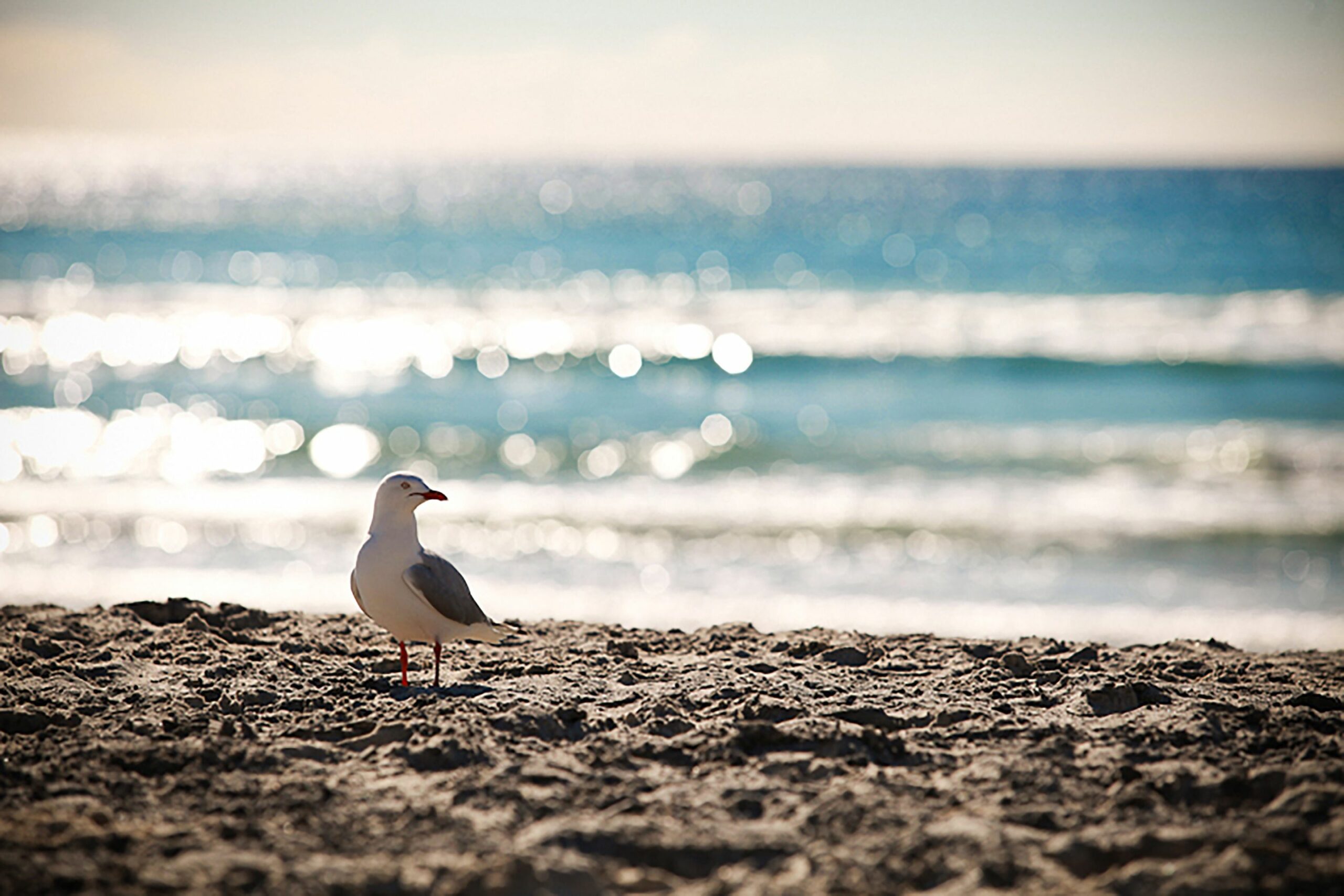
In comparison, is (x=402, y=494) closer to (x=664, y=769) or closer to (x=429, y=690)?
(x=429, y=690)

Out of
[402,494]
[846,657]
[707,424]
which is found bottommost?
[846,657]

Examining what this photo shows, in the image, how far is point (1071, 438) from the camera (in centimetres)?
1434

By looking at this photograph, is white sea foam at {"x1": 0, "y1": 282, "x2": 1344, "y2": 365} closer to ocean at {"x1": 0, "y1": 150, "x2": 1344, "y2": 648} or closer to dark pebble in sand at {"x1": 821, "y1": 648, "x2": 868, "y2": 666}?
ocean at {"x1": 0, "y1": 150, "x2": 1344, "y2": 648}

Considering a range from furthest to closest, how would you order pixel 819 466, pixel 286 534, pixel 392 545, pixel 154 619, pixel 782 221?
pixel 782 221 → pixel 819 466 → pixel 286 534 → pixel 154 619 → pixel 392 545

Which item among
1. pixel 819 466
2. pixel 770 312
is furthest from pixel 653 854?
pixel 770 312

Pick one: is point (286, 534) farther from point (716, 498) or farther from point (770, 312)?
point (770, 312)

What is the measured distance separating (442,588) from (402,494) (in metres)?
0.39

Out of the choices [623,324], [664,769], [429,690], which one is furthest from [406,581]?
[623,324]

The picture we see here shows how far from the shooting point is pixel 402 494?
4.34 metres

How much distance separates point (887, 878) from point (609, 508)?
8.54m

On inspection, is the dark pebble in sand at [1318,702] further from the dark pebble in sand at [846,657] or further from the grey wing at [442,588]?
the grey wing at [442,588]

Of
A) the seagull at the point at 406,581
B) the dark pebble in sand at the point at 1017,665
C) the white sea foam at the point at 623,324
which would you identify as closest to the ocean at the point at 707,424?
the white sea foam at the point at 623,324

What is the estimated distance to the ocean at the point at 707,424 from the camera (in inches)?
349

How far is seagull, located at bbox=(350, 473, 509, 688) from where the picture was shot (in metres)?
4.26
